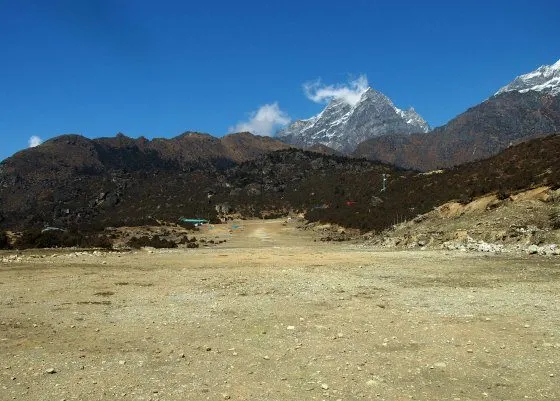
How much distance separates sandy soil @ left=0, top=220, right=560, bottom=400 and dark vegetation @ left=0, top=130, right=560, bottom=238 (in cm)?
2202

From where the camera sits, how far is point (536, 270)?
18953 millimetres

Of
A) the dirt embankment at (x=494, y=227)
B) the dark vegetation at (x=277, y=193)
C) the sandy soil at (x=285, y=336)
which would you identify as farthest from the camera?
the dark vegetation at (x=277, y=193)

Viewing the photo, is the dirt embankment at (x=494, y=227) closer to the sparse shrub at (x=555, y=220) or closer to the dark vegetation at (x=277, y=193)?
the sparse shrub at (x=555, y=220)

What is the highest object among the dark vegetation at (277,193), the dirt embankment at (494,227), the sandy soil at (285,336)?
the dark vegetation at (277,193)

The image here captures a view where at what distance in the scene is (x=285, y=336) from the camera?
34.6 feet

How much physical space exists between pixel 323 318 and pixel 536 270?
11.4 meters

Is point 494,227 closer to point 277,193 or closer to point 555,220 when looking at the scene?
point 555,220

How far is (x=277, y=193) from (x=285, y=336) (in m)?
127

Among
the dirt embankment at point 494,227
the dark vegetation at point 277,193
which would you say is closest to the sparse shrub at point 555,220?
the dirt embankment at point 494,227

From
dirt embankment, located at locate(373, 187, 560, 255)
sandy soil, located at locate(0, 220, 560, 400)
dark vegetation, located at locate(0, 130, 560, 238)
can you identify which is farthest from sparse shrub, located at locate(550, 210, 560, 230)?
sandy soil, located at locate(0, 220, 560, 400)

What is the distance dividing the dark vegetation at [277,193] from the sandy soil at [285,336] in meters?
22.0

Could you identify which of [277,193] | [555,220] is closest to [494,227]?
[555,220]

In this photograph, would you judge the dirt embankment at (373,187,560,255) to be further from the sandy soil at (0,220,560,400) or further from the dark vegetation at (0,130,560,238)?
the sandy soil at (0,220,560,400)

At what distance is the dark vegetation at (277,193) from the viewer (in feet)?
146
